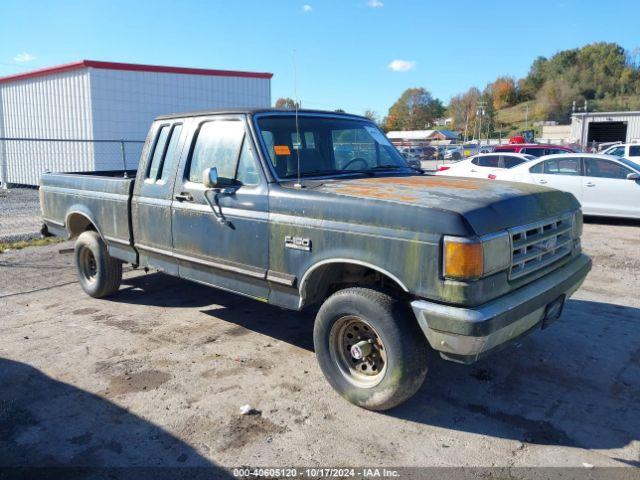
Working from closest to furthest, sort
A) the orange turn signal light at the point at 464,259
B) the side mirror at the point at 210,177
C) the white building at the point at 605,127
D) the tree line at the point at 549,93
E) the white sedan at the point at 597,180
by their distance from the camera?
the orange turn signal light at the point at 464,259
the side mirror at the point at 210,177
the white sedan at the point at 597,180
the white building at the point at 605,127
the tree line at the point at 549,93

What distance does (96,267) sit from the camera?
6395 mm

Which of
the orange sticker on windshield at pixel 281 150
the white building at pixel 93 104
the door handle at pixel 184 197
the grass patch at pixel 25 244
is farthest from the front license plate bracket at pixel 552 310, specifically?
the white building at pixel 93 104

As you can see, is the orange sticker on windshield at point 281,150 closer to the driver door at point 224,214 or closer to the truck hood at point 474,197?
the driver door at point 224,214

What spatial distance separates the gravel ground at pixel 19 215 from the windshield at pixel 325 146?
24.6 feet

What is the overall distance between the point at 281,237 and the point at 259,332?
1.58 metres

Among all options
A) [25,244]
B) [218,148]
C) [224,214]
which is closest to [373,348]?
[224,214]

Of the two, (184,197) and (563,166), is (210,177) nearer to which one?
(184,197)

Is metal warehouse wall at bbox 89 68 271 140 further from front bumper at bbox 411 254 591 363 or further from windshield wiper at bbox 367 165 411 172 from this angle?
front bumper at bbox 411 254 591 363

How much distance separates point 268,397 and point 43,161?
1904 cm

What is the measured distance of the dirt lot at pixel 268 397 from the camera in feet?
10.8

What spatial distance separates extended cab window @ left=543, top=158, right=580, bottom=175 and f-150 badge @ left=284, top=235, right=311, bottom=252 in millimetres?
9958

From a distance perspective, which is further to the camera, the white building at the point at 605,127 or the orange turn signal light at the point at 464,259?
the white building at the point at 605,127

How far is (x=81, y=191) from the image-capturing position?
6250 mm

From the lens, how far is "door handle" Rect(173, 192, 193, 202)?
483cm
